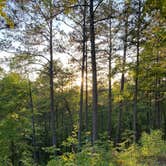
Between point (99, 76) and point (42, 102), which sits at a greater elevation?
point (99, 76)

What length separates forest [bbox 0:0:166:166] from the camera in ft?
25.8

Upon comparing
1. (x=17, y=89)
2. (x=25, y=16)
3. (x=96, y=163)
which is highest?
(x=25, y=16)

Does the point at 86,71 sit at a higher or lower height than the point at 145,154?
higher

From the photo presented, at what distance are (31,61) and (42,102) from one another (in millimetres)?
16886

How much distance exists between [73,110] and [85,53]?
2069cm

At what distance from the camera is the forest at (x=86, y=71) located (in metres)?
7.86

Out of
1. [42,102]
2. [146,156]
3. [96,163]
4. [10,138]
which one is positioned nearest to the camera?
[96,163]

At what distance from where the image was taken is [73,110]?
3622cm

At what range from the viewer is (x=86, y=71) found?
16.9 m

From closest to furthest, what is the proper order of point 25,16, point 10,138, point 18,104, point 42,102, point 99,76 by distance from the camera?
1. point 25,16
2. point 99,76
3. point 10,138
4. point 18,104
5. point 42,102

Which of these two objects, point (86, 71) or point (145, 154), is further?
point (86, 71)

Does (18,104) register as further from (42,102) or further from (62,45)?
(62,45)

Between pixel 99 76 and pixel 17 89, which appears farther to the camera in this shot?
pixel 17 89

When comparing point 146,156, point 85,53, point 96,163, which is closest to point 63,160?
point 96,163
